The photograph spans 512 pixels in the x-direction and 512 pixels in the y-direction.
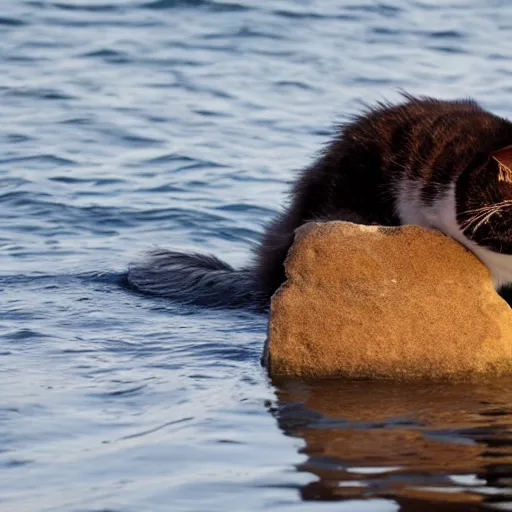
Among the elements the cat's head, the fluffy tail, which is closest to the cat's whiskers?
the cat's head

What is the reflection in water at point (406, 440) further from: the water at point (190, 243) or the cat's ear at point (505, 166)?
the cat's ear at point (505, 166)

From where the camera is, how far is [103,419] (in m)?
4.25

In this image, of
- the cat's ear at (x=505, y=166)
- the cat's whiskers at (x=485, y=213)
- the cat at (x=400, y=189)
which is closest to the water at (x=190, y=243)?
the cat at (x=400, y=189)

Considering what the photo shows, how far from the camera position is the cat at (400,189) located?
Result: 4.87 metres

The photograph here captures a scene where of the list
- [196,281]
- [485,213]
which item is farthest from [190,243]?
[485,213]

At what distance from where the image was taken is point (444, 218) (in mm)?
5109

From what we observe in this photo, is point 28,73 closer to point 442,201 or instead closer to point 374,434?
point 442,201

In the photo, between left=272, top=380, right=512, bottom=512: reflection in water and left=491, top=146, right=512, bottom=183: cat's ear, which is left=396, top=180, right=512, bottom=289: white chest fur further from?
left=272, top=380, right=512, bottom=512: reflection in water

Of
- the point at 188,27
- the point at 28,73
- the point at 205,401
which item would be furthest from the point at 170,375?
the point at 188,27

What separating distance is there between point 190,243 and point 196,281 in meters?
1.30

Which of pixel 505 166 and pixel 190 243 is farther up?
pixel 505 166

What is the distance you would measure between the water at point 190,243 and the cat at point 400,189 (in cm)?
24

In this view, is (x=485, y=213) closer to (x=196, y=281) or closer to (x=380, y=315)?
(x=380, y=315)

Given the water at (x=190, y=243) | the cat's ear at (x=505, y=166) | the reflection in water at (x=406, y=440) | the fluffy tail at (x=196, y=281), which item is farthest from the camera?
the fluffy tail at (x=196, y=281)
